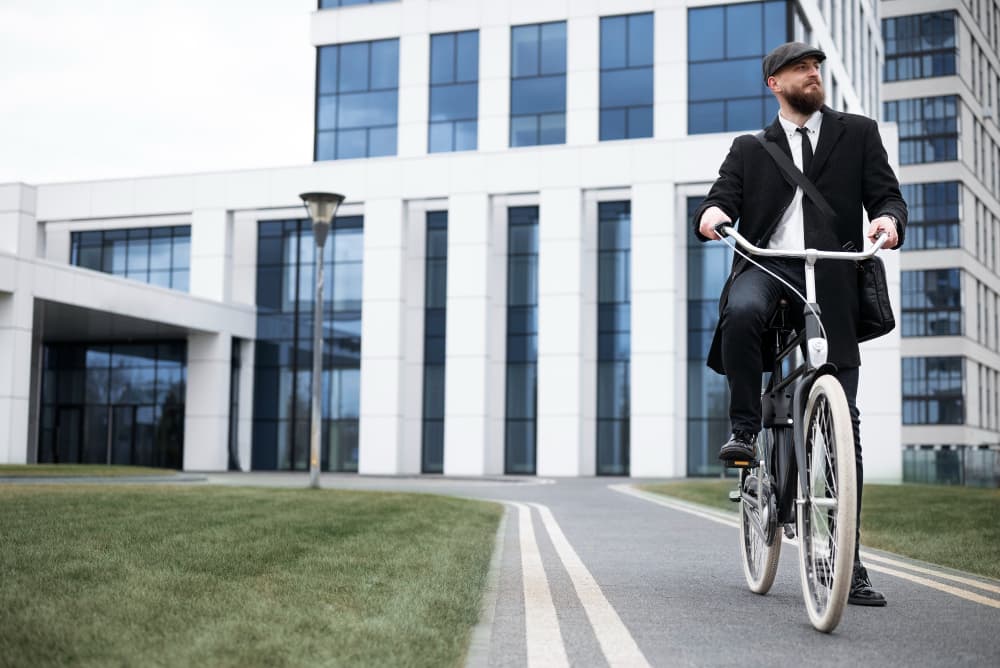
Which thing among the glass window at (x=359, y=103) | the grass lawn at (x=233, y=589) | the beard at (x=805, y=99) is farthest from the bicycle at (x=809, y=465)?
the glass window at (x=359, y=103)

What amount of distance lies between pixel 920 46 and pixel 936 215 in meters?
12.4

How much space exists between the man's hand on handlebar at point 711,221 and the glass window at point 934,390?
6722 centimetres

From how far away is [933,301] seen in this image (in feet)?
225

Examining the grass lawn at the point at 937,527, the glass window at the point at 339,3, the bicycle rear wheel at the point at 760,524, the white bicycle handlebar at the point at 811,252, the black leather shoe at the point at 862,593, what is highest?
the glass window at the point at 339,3

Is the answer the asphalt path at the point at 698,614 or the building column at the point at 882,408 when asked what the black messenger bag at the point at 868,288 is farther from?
the building column at the point at 882,408

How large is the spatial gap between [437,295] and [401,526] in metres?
26.1

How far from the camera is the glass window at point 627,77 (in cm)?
3466

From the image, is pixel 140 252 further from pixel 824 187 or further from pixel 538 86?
pixel 824 187

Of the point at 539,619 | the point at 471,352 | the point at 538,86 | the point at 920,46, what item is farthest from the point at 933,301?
the point at 539,619

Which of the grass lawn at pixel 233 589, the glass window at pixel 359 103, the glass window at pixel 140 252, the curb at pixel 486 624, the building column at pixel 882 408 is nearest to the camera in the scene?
the grass lawn at pixel 233 589

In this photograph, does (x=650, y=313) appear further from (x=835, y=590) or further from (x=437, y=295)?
(x=835, y=590)

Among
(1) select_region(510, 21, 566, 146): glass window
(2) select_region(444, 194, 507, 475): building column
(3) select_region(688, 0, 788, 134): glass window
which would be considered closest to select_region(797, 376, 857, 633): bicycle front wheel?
(2) select_region(444, 194, 507, 475): building column

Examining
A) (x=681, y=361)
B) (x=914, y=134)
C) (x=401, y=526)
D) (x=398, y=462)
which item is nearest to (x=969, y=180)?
(x=914, y=134)

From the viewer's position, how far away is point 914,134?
233 feet
